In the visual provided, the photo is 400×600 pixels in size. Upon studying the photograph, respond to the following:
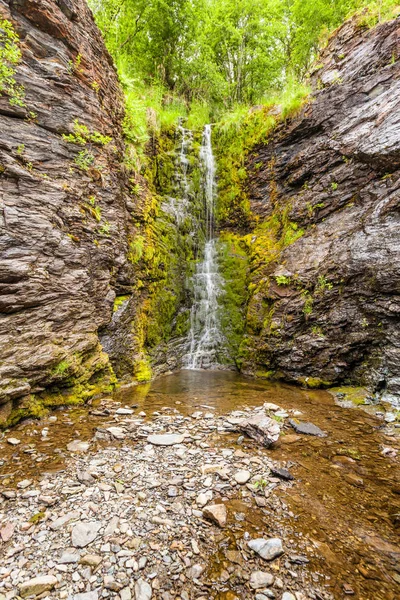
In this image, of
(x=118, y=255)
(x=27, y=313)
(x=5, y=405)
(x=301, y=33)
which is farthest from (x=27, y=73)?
(x=301, y=33)

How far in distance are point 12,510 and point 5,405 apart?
1.91 m

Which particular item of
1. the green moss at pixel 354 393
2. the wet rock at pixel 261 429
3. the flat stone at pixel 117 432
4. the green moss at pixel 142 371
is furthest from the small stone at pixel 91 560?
the green moss at pixel 354 393

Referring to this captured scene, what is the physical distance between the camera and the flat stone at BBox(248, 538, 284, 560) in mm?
2176

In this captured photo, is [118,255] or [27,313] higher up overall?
[118,255]

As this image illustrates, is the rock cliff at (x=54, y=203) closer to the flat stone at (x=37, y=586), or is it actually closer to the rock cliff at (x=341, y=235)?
the flat stone at (x=37, y=586)

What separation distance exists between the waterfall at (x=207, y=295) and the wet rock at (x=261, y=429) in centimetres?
499

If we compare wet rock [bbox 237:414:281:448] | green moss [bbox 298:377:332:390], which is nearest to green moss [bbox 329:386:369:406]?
green moss [bbox 298:377:332:390]

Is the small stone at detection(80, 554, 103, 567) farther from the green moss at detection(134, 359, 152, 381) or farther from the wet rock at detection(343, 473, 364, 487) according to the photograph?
the green moss at detection(134, 359, 152, 381)

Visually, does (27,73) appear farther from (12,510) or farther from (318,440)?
(318,440)

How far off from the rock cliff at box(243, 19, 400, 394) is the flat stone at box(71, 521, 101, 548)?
6.00 m

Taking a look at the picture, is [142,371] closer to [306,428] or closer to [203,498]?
[306,428]

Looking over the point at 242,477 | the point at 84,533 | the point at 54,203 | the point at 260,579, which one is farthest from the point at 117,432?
the point at 54,203

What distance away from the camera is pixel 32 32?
518 centimetres

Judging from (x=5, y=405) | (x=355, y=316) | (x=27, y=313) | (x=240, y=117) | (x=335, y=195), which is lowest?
(x=5, y=405)
